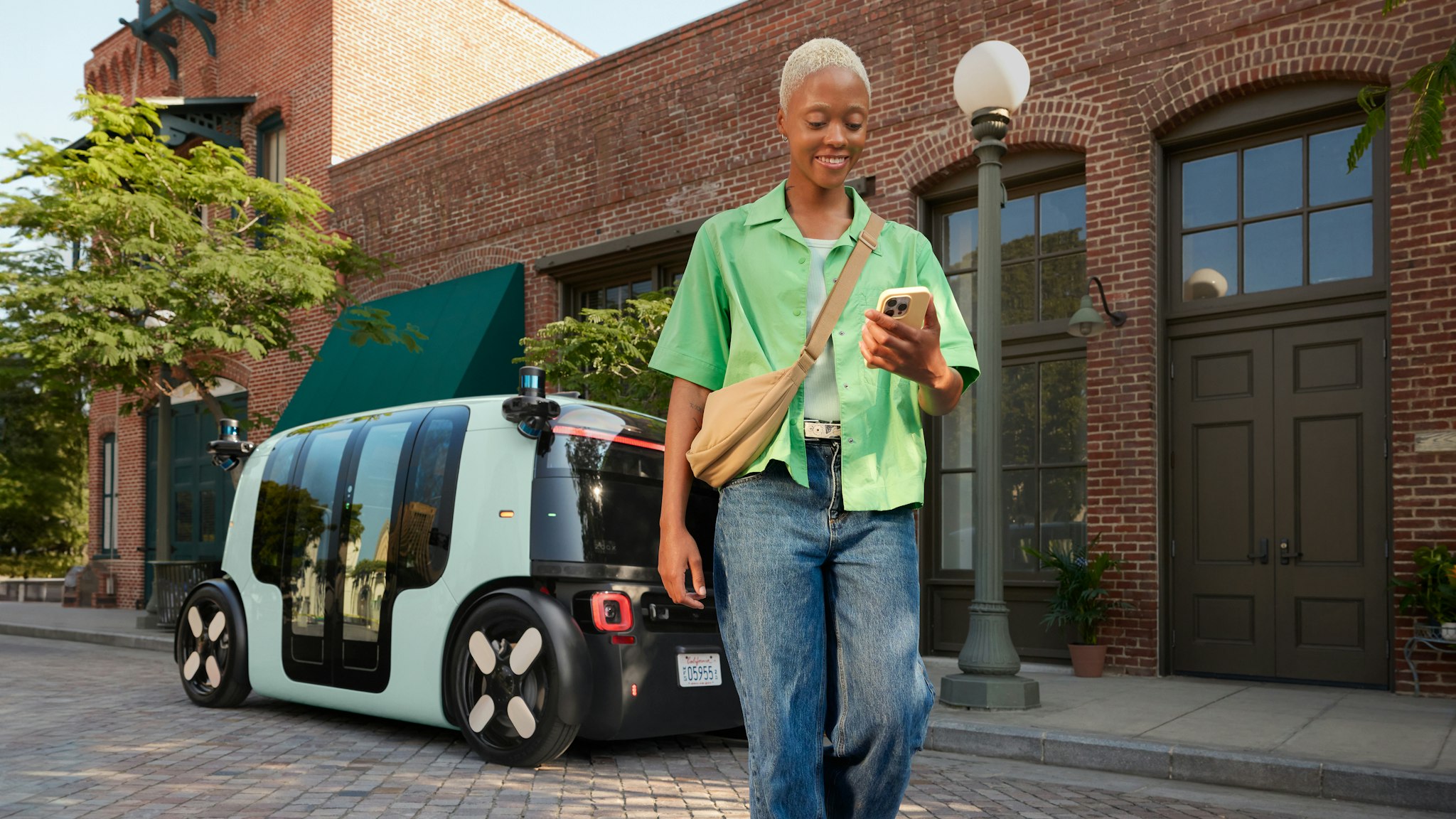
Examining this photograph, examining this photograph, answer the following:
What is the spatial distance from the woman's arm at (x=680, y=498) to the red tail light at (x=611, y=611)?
10.4 ft

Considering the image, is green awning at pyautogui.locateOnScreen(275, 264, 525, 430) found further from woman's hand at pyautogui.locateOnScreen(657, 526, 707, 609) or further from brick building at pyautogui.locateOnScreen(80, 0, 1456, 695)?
woman's hand at pyautogui.locateOnScreen(657, 526, 707, 609)

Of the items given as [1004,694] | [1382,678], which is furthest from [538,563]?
[1382,678]

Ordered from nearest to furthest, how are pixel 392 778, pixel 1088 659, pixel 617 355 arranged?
1. pixel 392 778
2. pixel 1088 659
3. pixel 617 355

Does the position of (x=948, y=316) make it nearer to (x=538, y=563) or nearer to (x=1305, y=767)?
(x=538, y=563)

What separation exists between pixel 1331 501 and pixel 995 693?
3197 millimetres

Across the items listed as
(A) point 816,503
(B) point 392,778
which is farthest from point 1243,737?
(A) point 816,503

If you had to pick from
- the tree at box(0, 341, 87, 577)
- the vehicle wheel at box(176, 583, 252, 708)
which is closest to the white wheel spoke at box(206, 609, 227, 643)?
the vehicle wheel at box(176, 583, 252, 708)

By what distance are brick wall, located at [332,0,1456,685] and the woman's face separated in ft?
23.4

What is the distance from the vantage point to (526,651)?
18.5 ft

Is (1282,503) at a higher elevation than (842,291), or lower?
lower

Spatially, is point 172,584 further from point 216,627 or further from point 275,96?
point 275,96

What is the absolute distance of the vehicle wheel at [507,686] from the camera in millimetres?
5543

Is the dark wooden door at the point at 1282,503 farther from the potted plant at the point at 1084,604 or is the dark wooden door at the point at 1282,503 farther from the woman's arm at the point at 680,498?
the woman's arm at the point at 680,498

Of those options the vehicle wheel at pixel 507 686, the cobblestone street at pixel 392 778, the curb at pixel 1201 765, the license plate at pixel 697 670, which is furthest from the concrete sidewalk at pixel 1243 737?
the vehicle wheel at pixel 507 686
